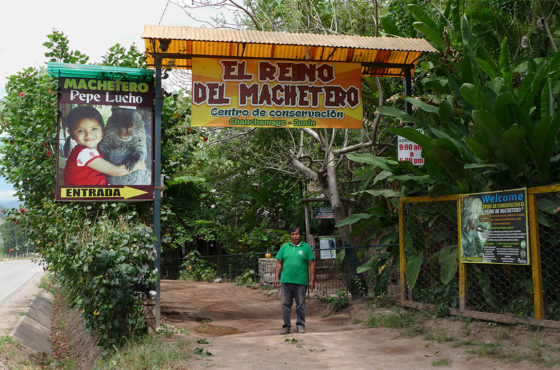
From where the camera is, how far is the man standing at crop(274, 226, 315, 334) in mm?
7410

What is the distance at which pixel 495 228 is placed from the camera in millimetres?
6395

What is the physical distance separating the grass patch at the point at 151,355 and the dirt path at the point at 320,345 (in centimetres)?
21

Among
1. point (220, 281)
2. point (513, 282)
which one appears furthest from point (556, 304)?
point (220, 281)

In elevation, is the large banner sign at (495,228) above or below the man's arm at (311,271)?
above

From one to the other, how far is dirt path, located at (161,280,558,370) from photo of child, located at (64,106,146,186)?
2.50 meters

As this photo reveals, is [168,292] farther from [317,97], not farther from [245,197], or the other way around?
[317,97]

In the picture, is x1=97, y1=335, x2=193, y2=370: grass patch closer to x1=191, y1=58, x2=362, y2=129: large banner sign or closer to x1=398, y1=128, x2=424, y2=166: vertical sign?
x1=191, y1=58, x2=362, y2=129: large banner sign

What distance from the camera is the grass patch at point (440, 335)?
633 cm

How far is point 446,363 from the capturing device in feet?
17.6

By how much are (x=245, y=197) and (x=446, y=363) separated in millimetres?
14191

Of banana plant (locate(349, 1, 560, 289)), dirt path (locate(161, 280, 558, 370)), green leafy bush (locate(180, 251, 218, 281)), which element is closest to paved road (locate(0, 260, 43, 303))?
green leafy bush (locate(180, 251, 218, 281))

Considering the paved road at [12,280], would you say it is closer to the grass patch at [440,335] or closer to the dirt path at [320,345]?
the dirt path at [320,345]

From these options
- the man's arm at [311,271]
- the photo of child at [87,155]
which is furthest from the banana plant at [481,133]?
the photo of child at [87,155]

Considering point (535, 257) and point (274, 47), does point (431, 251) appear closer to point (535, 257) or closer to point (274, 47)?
point (535, 257)
